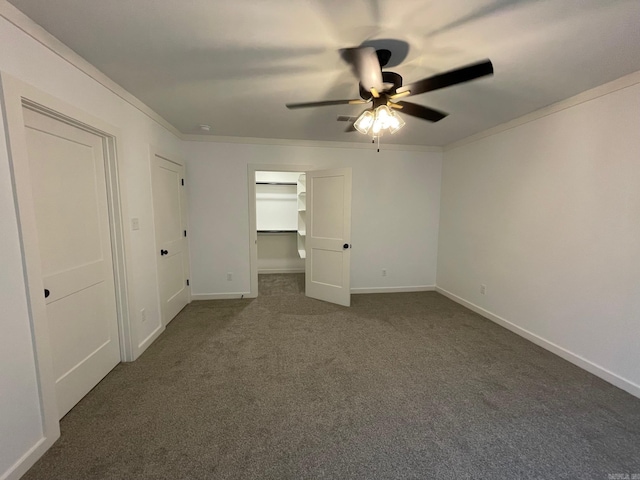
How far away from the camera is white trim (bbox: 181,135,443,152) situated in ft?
12.2

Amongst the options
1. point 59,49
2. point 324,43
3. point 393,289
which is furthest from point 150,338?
point 393,289

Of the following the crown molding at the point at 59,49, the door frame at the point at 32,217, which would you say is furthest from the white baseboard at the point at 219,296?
the crown molding at the point at 59,49

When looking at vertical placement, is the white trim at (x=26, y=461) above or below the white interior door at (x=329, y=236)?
below

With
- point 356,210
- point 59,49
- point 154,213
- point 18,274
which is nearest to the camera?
point 18,274

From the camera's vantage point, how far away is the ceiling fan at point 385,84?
1379 mm

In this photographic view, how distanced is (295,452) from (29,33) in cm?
278

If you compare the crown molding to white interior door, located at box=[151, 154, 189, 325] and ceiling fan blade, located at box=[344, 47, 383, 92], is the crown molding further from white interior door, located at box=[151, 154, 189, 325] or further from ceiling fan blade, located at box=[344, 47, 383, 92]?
ceiling fan blade, located at box=[344, 47, 383, 92]

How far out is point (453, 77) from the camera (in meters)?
1.46

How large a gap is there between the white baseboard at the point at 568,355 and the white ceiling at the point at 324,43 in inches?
92.6

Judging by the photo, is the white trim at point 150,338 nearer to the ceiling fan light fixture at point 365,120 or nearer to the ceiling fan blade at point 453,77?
the ceiling fan light fixture at point 365,120

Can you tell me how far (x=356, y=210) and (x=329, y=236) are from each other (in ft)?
2.41

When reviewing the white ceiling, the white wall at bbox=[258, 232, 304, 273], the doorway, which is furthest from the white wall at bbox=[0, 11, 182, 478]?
the white wall at bbox=[258, 232, 304, 273]

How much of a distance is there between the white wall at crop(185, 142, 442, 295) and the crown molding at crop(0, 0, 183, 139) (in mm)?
1381

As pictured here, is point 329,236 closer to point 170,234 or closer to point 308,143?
point 308,143
